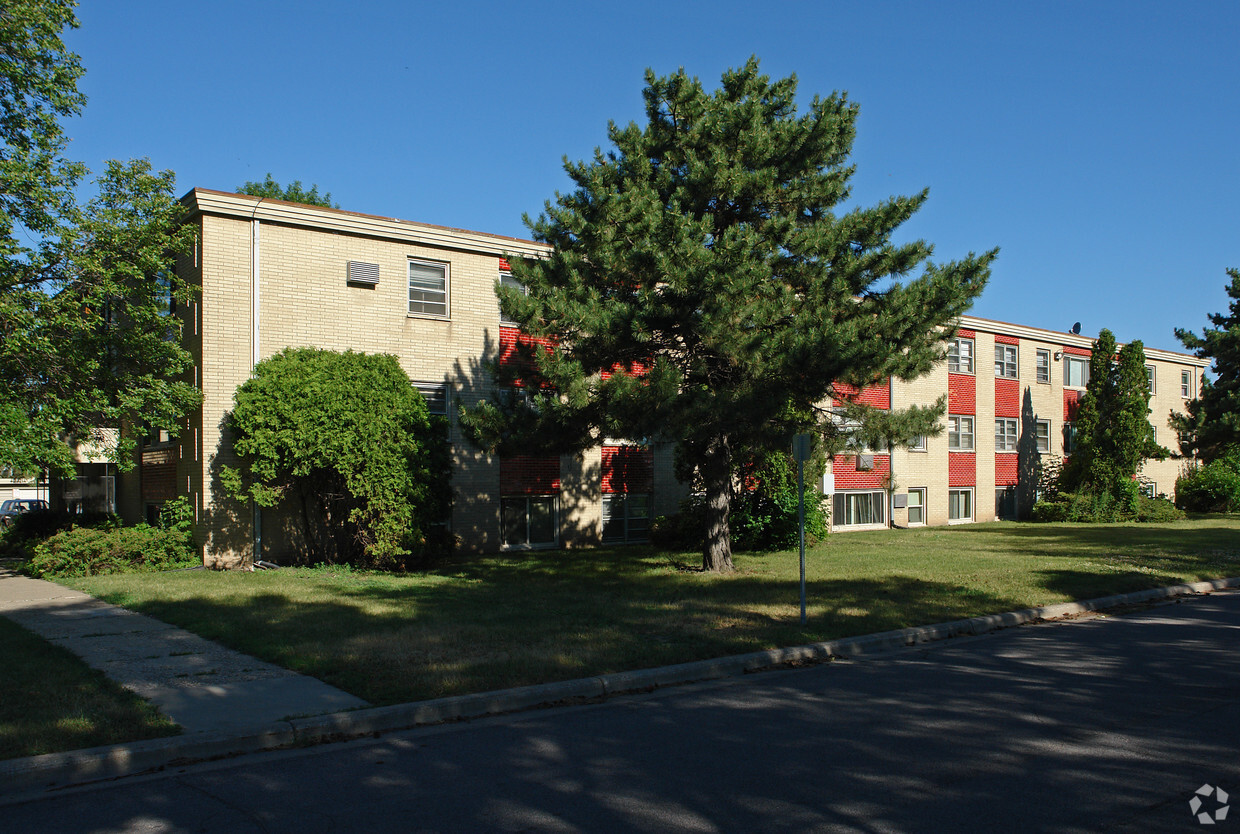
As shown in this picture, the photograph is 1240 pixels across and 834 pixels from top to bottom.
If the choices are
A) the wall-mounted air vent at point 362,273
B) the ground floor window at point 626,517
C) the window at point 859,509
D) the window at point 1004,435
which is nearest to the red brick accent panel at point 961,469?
the window at point 1004,435

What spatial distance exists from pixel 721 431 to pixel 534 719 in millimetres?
8854

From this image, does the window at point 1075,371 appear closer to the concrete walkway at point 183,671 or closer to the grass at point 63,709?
the concrete walkway at point 183,671

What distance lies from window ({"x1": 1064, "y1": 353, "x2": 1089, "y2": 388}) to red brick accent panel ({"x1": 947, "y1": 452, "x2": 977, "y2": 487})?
7.45 metres

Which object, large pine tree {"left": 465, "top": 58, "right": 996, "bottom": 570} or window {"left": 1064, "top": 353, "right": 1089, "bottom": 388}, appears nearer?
large pine tree {"left": 465, "top": 58, "right": 996, "bottom": 570}

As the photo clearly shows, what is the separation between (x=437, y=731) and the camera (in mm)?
7090

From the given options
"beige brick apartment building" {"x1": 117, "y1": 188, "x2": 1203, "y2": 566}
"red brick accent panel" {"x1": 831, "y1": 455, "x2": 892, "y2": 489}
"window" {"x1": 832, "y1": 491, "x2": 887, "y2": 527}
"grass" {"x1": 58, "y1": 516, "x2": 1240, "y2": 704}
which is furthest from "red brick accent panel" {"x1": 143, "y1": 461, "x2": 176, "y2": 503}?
"window" {"x1": 832, "y1": 491, "x2": 887, "y2": 527}

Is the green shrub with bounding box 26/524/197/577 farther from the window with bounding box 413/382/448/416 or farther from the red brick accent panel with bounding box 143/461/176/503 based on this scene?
the window with bounding box 413/382/448/416

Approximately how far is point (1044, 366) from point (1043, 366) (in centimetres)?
6

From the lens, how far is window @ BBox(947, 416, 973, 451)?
33.3m

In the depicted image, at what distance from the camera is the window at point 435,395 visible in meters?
21.0

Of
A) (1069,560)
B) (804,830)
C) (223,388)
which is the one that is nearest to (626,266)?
(223,388)

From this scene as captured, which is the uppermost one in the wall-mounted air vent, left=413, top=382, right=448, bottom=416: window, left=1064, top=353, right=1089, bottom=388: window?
the wall-mounted air vent

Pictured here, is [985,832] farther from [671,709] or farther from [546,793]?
[671,709]

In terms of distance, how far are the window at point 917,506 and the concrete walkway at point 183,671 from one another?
2609 cm
